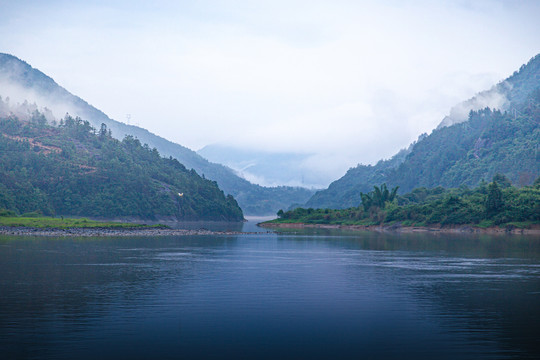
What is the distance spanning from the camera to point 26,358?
69.2 ft

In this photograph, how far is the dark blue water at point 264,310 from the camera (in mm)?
22859

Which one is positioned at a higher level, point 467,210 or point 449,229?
point 467,210

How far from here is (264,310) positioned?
30578 mm

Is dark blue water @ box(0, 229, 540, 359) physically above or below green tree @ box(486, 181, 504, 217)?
below

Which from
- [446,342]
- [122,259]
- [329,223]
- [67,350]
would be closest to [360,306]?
[446,342]

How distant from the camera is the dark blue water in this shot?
75.0 ft

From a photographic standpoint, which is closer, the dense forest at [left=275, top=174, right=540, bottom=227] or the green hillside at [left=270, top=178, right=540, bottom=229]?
Answer: the green hillside at [left=270, top=178, right=540, bottom=229]

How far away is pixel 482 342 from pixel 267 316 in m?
10.4

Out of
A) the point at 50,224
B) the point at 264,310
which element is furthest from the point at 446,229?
the point at 264,310

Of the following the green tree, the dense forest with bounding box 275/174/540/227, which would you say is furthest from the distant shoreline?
the green tree

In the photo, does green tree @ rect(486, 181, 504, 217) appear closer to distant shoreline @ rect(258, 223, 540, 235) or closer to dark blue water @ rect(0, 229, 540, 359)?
distant shoreline @ rect(258, 223, 540, 235)

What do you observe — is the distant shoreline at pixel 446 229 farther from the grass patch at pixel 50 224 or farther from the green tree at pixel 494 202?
the grass patch at pixel 50 224

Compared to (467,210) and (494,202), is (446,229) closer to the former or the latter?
(467,210)

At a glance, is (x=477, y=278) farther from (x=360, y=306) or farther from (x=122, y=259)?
(x=122, y=259)
